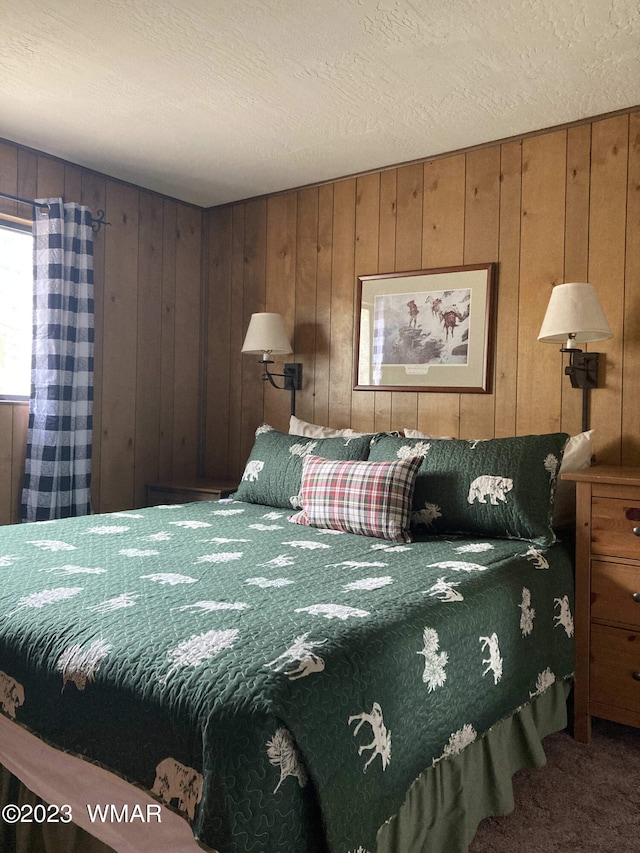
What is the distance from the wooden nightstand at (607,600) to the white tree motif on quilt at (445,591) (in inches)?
28.4

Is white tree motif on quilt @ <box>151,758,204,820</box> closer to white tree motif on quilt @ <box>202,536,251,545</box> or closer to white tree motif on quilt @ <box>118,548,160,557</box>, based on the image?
white tree motif on quilt @ <box>118,548,160,557</box>

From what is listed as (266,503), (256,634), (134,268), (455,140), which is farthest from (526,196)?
(256,634)

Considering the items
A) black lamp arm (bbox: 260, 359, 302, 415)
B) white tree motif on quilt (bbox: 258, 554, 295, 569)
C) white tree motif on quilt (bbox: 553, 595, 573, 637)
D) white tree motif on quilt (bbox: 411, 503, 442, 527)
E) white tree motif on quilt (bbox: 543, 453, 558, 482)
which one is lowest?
white tree motif on quilt (bbox: 553, 595, 573, 637)

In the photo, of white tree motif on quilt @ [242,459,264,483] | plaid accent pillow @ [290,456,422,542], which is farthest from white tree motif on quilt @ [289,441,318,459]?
plaid accent pillow @ [290,456,422,542]

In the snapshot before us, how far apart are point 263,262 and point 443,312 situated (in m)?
1.19

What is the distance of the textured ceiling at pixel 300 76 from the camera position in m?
2.05

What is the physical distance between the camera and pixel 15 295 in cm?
328

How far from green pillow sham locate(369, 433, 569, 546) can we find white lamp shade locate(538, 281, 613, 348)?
0.45 meters

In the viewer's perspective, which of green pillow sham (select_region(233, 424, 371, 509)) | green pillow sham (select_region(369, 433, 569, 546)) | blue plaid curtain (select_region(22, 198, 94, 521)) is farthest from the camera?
blue plaid curtain (select_region(22, 198, 94, 521))

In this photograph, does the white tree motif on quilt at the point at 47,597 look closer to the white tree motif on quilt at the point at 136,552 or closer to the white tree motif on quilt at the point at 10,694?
the white tree motif on quilt at the point at 10,694

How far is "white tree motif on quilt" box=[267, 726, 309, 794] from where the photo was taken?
1022 millimetres

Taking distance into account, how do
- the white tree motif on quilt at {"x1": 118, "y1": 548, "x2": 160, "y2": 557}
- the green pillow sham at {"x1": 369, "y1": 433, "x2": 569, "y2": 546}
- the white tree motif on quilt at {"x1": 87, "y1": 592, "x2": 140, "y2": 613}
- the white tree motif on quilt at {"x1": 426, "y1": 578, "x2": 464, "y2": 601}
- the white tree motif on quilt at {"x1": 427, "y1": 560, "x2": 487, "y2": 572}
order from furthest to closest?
the green pillow sham at {"x1": 369, "y1": 433, "x2": 569, "y2": 546} < the white tree motif on quilt at {"x1": 118, "y1": 548, "x2": 160, "y2": 557} < the white tree motif on quilt at {"x1": 427, "y1": 560, "x2": 487, "y2": 572} < the white tree motif on quilt at {"x1": 426, "y1": 578, "x2": 464, "y2": 601} < the white tree motif on quilt at {"x1": 87, "y1": 592, "x2": 140, "y2": 613}

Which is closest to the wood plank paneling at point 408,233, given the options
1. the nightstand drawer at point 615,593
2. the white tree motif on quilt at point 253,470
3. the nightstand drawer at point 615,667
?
the white tree motif on quilt at point 253,470

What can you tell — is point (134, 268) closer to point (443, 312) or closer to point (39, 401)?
point (39, 401)
